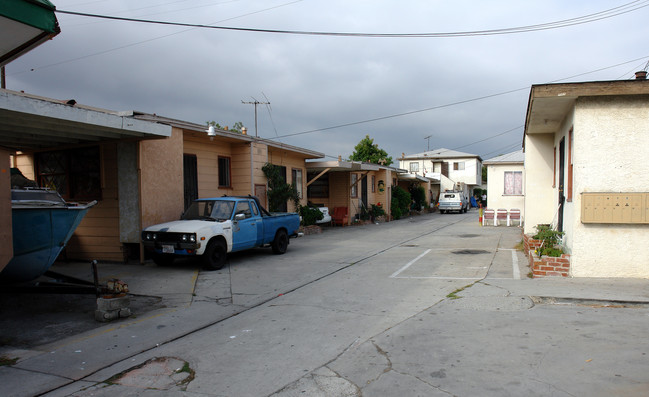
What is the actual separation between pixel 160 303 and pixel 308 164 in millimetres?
14261

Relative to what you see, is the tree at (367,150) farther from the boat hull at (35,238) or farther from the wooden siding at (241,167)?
the boat hull at (35,238)

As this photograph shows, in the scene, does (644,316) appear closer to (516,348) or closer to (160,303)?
(516,348)

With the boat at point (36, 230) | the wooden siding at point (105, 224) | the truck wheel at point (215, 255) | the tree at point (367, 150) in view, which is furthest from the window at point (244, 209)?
the tree at point (367, 150)

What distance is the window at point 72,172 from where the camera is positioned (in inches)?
457

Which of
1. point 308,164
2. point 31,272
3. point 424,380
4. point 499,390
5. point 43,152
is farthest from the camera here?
point 308,164

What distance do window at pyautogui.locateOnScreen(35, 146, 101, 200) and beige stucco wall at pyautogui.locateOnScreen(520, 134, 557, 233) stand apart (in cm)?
1211

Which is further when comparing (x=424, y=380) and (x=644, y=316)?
(x=644, y=316)

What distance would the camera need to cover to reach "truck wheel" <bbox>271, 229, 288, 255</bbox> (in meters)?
12.7

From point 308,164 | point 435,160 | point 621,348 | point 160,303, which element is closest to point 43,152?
point 160,303

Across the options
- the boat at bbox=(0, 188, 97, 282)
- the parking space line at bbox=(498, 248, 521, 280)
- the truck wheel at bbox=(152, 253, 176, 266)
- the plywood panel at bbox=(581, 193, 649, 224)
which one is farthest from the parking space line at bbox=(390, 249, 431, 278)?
the boat at bbox=(0, 188, 97, 282)

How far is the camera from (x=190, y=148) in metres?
13.9

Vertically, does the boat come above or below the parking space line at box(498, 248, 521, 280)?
above

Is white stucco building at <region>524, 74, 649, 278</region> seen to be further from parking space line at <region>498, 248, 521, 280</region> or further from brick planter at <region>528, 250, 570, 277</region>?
parking space line at <region>498, 248, 521, 280</region>

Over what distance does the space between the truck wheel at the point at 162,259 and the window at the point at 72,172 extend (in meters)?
2.68
